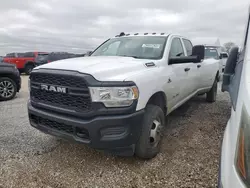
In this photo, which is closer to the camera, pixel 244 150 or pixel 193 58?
pixel 244 150

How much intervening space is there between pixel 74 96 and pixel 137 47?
66.7 inches

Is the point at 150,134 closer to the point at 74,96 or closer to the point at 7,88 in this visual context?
the point at 74,96

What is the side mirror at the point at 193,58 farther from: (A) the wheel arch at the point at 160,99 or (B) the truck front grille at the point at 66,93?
(B) the truck front grille at the point at 66,93

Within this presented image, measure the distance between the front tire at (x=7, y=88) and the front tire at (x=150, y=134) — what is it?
222 inches

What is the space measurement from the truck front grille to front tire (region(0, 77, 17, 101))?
453 centimetres

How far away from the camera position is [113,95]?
2.36 m

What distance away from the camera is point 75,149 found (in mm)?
3285

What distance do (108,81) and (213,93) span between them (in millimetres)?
4816

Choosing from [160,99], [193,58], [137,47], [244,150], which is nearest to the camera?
[244,150]

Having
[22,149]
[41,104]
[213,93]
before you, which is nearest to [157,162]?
[41,104]

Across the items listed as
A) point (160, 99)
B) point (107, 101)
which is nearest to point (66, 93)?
point (107, 101)

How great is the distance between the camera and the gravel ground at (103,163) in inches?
98.7

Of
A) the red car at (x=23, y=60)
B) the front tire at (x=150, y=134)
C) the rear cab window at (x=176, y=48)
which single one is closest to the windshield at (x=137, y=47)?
the rear cab window at (x=176, y=48)

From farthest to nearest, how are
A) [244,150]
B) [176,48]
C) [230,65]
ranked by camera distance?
[176,48], [230,65], [244,150]
